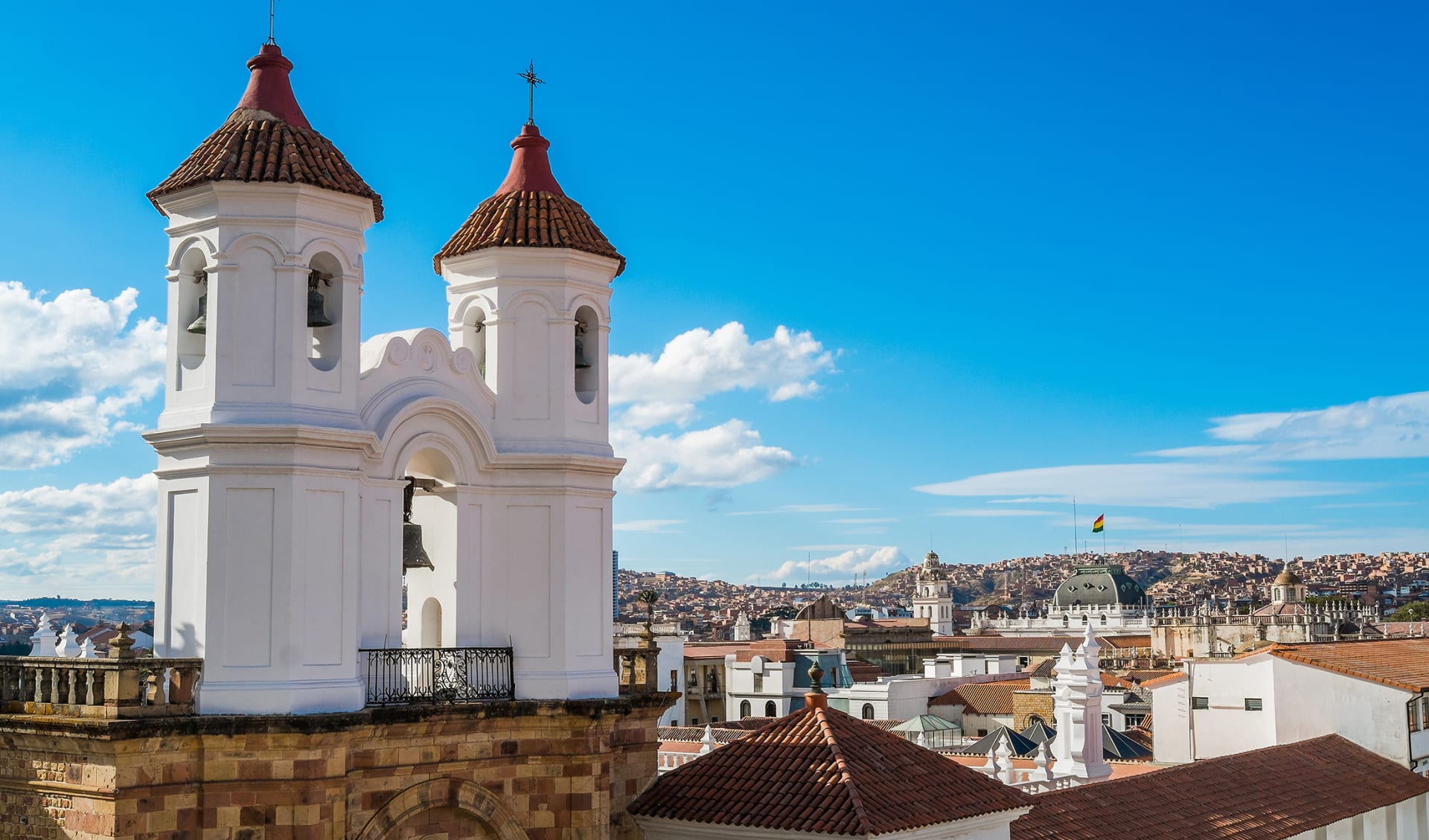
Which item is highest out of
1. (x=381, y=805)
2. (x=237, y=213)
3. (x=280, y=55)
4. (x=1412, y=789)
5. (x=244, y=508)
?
(x=280, y=55)

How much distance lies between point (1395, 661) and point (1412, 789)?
5.95m

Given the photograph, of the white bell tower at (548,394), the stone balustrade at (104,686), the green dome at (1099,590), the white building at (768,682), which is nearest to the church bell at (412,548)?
the white bell tower at (548,394)

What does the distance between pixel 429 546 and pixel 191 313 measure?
4.13m

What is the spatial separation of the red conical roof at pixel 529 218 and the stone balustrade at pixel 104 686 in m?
6.49

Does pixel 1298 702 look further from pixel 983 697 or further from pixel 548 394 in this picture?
pixel 983 697

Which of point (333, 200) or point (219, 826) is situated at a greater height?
point (333, 200)

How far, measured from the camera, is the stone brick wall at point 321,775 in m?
13.6

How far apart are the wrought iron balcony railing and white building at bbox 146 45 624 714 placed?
0.27 m

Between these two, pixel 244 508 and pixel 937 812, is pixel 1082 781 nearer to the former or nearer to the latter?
pixel 937 812

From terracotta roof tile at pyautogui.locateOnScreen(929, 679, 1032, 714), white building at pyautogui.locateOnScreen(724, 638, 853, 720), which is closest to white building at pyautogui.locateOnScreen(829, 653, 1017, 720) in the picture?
terracotta roof tile at pyautogui.locateOnScreen(929, 679, 1032, 714)

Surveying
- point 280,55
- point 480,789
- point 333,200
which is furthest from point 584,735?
point 280,55

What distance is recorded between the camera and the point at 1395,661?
32.6 metres

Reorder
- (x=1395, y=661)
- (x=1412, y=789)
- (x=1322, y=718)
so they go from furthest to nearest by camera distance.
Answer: (x=1395, y=661), (x=1322, y=718), (x=1412, y=789)

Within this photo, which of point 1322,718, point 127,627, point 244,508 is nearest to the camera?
point 127,627
